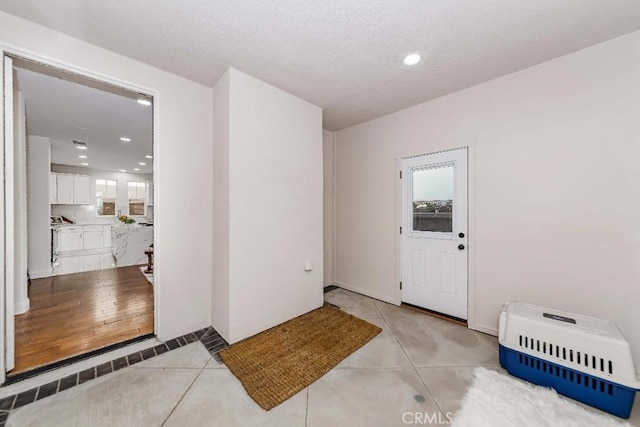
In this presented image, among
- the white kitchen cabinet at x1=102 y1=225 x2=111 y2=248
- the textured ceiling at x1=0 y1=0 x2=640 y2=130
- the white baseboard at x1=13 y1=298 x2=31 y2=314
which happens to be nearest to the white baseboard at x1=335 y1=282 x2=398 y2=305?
the textured ceiling at x1=0 y1=0 x2=640 y2=130

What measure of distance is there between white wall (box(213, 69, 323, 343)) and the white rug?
1906 millimetres

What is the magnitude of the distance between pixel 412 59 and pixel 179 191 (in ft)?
8.65

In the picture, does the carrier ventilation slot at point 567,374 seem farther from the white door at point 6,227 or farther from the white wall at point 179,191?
the white door at point 6,227

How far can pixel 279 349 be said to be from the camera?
7.75 ft

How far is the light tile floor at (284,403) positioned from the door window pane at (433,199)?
137 cm

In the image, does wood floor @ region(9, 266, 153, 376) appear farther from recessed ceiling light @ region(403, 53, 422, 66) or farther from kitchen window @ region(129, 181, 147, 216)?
kitchen window @ region(129, 181, 147, 216)

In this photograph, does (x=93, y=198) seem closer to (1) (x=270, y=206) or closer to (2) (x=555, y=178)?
(1) (x=270, y=206)

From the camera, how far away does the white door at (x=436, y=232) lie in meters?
2.91

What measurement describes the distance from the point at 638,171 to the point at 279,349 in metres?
3.37

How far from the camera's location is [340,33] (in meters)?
1.95

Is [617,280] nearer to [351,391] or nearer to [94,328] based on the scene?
[351,391]

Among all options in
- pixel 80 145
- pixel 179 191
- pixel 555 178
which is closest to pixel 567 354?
pixel 555 178

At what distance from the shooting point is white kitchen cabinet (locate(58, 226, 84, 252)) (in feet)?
21.1

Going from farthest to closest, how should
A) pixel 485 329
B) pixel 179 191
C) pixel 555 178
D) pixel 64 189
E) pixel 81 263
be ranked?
pixel 64 189, pixel 81 263, pixel 485 329, pixel 179 191, pixel 555 178
